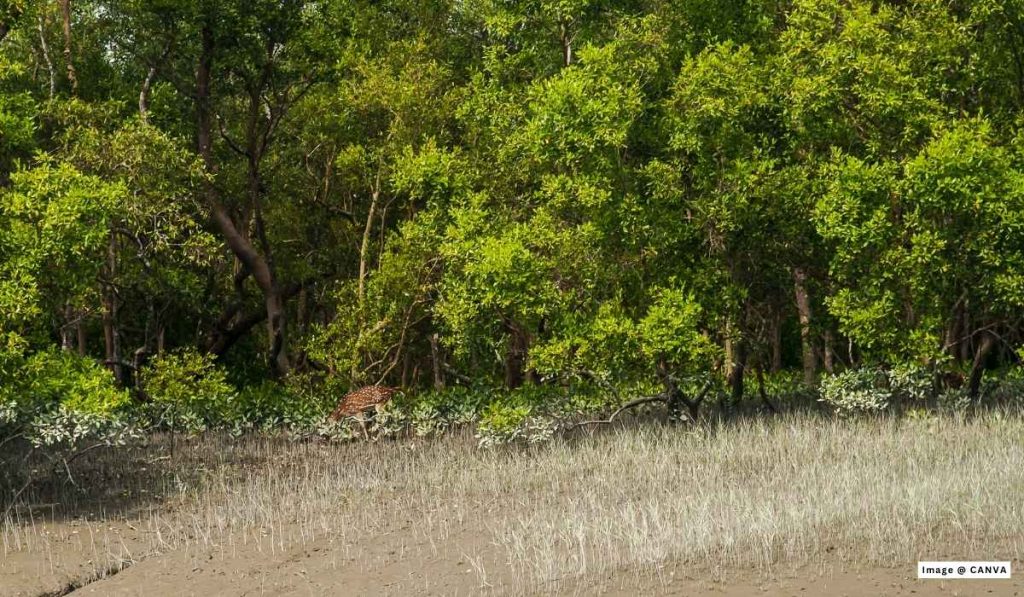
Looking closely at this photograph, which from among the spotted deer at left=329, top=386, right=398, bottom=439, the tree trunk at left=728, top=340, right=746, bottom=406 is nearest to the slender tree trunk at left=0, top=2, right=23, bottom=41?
the spotted deer at left=329, top=386, right=398, bottom=439

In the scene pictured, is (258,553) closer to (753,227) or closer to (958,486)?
(958,486)

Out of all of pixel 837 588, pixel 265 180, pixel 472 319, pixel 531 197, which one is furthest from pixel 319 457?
pixel 837 588

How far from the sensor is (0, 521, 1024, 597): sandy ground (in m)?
11.7

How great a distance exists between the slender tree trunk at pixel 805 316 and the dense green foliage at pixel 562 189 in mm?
141

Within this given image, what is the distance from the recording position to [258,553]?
1488cm

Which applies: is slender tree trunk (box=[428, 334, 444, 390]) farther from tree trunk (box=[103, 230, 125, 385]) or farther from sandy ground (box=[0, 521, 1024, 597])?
sandy ground (box=[0, 521, 1024, 597])

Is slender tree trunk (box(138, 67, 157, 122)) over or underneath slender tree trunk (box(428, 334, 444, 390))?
over

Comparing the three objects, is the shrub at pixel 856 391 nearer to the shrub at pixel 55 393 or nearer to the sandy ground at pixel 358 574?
the sandy ground at pixel 358 574

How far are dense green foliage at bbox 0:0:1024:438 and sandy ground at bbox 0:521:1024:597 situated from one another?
2.11m

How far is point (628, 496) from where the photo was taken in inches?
629

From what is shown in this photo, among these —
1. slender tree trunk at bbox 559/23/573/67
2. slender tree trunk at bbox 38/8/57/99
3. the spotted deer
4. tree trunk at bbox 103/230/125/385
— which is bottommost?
the spotted deer

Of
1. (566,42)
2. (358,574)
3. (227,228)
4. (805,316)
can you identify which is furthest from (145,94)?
(358,574)

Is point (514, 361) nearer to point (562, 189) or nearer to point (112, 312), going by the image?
point (562, 189)

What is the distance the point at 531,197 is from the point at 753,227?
497 cm
